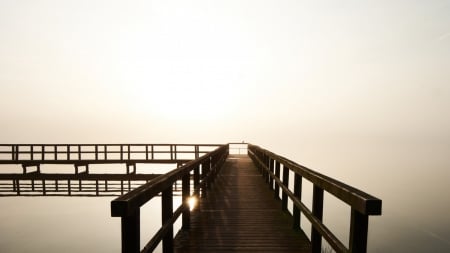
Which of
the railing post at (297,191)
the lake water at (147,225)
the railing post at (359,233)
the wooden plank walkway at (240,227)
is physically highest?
the railing post at (359,233)

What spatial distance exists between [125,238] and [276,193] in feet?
20.7

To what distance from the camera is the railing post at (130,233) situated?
6.79 ft

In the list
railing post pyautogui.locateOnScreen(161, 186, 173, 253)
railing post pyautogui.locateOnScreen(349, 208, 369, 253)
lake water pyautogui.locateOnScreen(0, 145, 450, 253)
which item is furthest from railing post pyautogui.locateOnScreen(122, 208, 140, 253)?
lake water pyautogui.locateOnScreen(0, 145, 450, 253)

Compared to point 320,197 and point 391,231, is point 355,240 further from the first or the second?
point 391,231

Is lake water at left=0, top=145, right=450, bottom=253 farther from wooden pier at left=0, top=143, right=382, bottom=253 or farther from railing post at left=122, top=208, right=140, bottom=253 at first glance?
railing post at left=122, top=208, right=140, bottom=253

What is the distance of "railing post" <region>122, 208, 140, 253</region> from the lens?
6.79 ft

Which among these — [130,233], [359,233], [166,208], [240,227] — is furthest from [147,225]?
[359,233]

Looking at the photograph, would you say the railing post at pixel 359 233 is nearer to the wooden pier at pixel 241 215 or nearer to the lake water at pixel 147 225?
the wooden pier at pixel 241 215

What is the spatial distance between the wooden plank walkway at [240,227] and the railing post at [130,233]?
2239 millimetres

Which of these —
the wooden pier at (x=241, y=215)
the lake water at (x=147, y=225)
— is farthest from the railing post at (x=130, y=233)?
the lake water at (x=147, y=225)

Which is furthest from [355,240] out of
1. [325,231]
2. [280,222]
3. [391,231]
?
[391,231]

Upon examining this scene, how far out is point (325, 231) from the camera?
286 cm

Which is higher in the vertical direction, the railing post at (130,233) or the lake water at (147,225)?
the railing post at (130,233)

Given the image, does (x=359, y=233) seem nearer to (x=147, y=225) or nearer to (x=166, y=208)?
(x=166, y=208)
